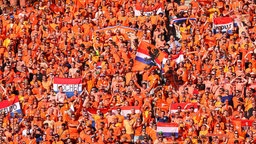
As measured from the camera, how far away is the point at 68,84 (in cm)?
3431

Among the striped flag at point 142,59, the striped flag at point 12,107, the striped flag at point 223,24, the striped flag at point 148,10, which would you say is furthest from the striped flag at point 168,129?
the striped flag at point 148,10

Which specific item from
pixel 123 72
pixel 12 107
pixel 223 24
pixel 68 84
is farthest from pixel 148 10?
pixel 12 107

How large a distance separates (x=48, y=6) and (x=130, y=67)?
5485 millimetres

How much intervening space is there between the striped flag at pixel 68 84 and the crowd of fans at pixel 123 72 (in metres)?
0.19

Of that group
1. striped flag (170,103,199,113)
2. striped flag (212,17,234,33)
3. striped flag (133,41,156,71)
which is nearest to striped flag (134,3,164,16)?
striped flag (212,17,234,33)

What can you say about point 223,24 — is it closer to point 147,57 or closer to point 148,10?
point 148,10

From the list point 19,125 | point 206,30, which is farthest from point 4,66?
point 206,30

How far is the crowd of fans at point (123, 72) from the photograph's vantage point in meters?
31.9

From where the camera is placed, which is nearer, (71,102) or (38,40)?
(71,102)

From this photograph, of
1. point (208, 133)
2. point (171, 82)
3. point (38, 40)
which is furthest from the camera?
point (38, 40)

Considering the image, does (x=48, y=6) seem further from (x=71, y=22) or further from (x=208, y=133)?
(x=208, y=133)

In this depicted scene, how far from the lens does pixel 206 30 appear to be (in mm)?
36000

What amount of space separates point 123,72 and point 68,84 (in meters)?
1.59

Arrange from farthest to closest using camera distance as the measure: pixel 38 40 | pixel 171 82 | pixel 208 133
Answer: pixel 38 40 < pixel 171 82 < pixel 208 133
